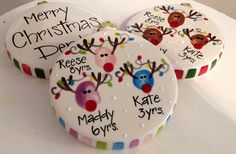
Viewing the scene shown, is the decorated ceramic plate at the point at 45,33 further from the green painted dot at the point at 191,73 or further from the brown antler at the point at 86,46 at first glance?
the green painted dot at the point at 191,73

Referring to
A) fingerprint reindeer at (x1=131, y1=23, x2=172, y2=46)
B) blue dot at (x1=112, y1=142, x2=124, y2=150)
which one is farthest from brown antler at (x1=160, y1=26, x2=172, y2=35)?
blue dot at (x1=112, y1=142, x2=124, y2=150)

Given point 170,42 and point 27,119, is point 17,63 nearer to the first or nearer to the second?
point 27,119

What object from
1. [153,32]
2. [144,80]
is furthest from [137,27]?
[144,80]

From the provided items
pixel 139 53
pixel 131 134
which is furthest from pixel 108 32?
pixel 131 134

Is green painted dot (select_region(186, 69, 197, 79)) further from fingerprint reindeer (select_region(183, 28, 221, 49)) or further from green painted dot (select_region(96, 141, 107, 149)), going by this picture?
Answer: green painted dot (select_region(96, 141, 107, 149))

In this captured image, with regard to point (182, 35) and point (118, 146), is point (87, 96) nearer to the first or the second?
point (118, 146)

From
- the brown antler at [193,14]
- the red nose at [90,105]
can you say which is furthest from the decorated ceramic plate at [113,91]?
the brown antler at [193,14]
